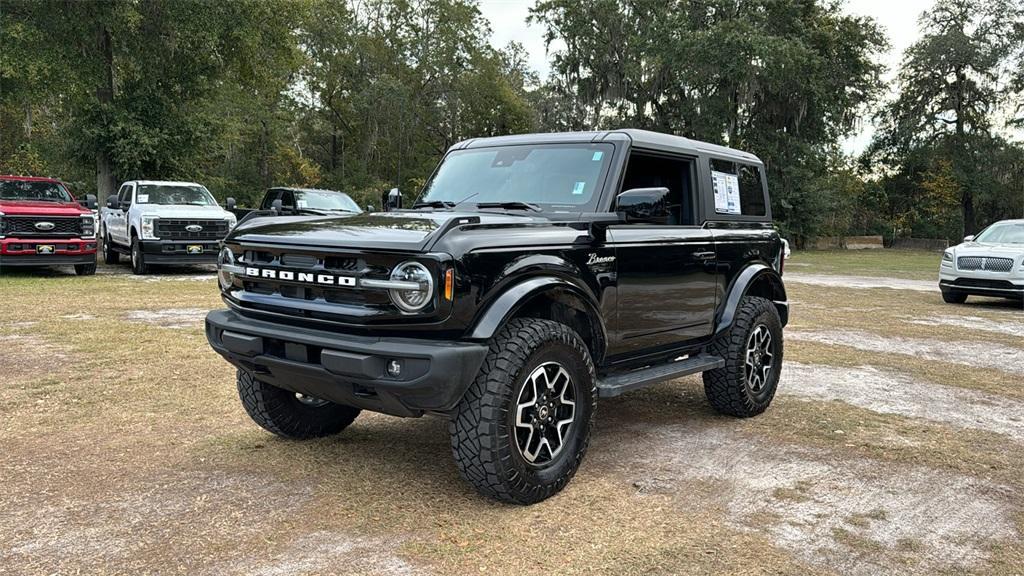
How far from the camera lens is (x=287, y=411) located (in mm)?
4859

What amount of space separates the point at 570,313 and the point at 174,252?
46.1ft

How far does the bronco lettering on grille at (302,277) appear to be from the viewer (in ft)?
12.5

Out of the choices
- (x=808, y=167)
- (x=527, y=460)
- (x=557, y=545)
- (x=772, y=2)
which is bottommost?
(x=557, y=545)

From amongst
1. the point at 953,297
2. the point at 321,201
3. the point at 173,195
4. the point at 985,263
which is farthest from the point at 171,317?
the point at 953,297

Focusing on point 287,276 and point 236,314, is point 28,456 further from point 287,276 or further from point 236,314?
point 287,276

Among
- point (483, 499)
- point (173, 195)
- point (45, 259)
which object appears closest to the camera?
point (483, 499)

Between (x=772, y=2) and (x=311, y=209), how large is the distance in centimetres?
2442

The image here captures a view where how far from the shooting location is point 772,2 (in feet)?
111

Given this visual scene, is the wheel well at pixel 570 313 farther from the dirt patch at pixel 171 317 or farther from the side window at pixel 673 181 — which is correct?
the dirt patch at pixel 171 317

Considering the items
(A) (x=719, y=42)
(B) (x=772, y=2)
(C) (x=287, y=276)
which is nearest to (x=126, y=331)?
(C) (x=287, y=276)

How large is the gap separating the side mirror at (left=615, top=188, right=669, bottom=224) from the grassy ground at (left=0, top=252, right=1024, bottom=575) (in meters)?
1.44

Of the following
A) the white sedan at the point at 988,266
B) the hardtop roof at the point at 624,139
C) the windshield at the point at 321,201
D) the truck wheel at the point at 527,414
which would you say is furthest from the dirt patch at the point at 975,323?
the windshield at the point at 321,201

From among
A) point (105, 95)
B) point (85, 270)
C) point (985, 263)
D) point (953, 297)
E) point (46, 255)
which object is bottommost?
point (953, 297)

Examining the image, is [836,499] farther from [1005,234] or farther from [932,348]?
[1005,234]
